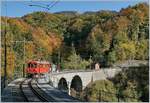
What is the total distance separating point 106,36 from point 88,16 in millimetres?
22670

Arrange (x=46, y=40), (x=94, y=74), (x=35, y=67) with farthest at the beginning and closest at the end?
(x=46, y=40), (x=94, y=74), (x=35, y=67)

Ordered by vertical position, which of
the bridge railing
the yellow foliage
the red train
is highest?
the yellow foliage

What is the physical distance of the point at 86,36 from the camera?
97.0 metres

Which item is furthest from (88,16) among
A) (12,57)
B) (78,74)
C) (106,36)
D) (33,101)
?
(33,101)

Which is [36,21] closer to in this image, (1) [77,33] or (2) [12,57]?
(1) [77,33]

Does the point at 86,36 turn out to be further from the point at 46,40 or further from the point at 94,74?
the point at 94,74

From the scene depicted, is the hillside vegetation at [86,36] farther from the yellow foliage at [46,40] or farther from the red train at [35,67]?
the red train at [35,67]

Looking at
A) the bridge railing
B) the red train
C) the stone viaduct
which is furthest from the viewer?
the stone viaduct

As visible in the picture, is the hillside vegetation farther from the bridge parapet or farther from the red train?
the red train

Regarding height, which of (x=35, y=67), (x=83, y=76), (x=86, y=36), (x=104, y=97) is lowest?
(x=104, y=97)

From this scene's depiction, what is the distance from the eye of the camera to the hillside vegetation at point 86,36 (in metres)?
77.8

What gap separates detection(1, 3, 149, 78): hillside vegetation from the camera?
3061 inches

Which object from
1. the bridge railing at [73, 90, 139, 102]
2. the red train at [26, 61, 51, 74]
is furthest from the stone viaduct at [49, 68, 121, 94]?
the bridge railing at [73, 90, 139, 102]

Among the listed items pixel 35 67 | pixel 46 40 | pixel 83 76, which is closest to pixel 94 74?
pixel 83 76
